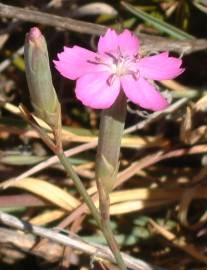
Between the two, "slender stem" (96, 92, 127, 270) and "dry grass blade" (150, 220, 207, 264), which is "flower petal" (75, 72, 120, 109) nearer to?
"slender stem" (96, 92, 127, 270)

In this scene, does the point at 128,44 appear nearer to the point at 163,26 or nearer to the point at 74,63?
the point at 74,63

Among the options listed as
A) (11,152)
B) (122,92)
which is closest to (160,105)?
(122,92)

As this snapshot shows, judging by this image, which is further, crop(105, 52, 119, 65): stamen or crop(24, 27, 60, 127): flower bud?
crop(105, 52, 119, 65): stamen

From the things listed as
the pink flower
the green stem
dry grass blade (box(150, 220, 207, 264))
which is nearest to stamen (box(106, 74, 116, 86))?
the pink flower

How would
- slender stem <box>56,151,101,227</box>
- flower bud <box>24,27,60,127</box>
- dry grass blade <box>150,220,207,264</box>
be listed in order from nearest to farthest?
flower bud <box>24,27,60,127</box> → slender stem <box>56,151,101,227</box> → dry grass blade <box>150,220,207,264</box>

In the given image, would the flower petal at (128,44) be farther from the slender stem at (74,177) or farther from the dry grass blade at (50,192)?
the dry grass blade at (50,192)

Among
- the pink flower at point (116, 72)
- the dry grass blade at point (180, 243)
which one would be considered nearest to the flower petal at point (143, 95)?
the pink flower at point (116, 72)

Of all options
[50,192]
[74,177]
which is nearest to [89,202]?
[74,177]
